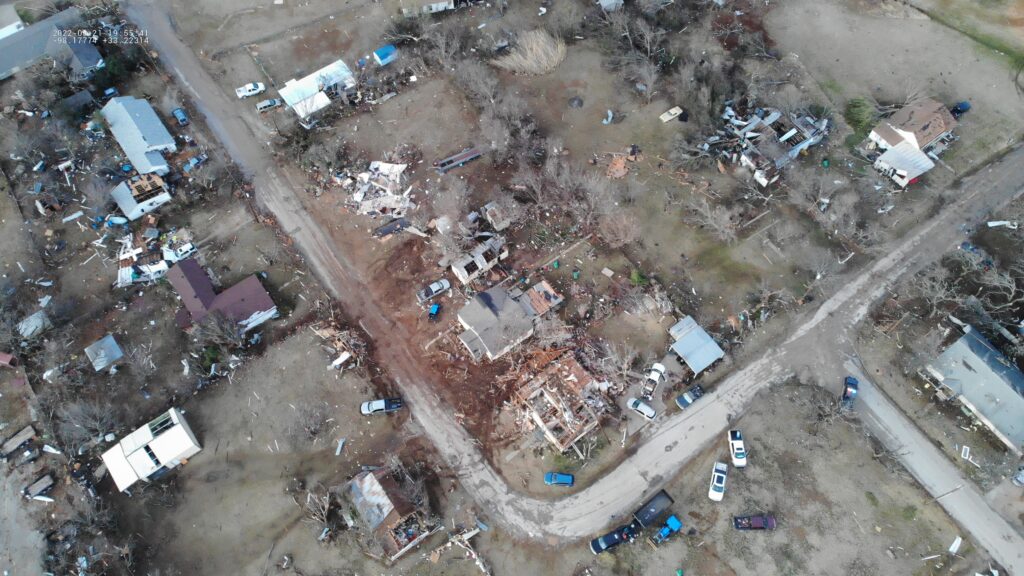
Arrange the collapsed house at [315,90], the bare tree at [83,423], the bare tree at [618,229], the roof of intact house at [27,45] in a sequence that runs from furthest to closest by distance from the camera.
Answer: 1. the roof of intact house at [27,45]
2. the collapsed house at [315,90]
3. the bare tree at [618,229]
4. the bare tree at [83,423]

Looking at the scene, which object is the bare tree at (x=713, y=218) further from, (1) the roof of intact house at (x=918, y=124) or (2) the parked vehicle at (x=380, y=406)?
(2) the parked vehicle at (x=380, y=406)

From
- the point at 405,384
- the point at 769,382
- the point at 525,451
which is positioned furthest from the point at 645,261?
the point at 405,384

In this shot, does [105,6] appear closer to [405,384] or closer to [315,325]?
[315,325]

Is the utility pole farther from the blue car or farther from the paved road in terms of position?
the blue car

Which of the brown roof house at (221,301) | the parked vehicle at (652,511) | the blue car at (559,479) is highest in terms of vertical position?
the brown roof house at (221,301)

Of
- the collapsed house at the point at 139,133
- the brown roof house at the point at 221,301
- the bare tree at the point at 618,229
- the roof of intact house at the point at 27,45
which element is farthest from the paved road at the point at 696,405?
the roof of intact house at the point at 27,45

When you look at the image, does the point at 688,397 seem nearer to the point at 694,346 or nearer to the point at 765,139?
the point at 694,346
